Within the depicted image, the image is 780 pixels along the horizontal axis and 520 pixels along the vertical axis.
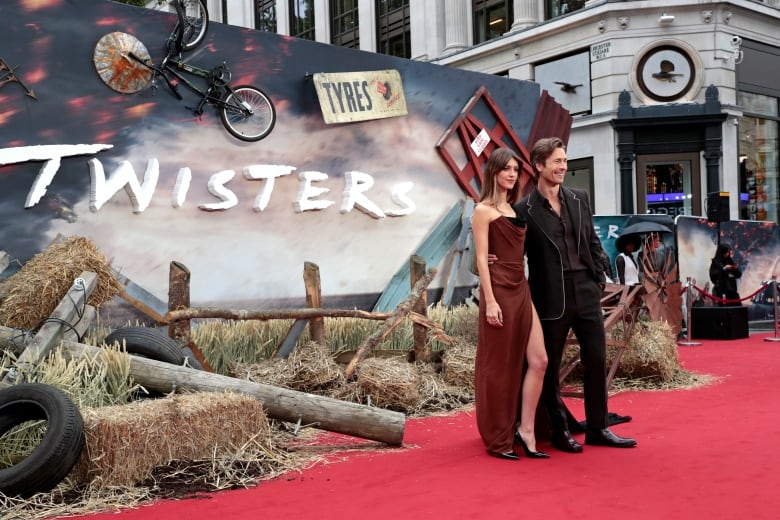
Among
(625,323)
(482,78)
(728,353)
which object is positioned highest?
(482,78)

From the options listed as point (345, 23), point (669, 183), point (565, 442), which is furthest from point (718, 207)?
point (345, 23)

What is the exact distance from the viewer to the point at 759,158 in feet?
78.6

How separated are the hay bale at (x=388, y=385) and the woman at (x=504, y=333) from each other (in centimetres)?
154

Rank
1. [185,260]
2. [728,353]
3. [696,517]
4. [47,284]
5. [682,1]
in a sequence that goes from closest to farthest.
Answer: [696,517] < [47,284] < [185,260] < [728,353] < [682,1]

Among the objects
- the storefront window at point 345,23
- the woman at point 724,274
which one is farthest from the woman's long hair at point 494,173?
the storefront window at point 345,23

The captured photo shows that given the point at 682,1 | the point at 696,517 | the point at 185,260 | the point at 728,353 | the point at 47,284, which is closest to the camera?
the point at 696,517

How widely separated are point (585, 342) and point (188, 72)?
16.7ft

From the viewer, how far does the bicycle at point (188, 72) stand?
782cm

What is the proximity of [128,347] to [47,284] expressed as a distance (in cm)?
71

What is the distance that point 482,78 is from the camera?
37.2 ft

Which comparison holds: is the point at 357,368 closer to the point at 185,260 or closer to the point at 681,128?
the point at 185,260

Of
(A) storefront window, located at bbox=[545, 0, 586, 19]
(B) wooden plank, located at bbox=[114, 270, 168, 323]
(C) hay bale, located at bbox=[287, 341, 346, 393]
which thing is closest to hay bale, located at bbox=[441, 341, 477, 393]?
(C) hay bale, located at bbox=[287, 341, 346, 393]

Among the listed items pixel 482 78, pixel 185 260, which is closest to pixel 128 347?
pixel 185 260

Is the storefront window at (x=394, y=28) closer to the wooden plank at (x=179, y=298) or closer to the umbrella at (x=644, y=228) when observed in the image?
the umbrella at (x=644, y=228)
